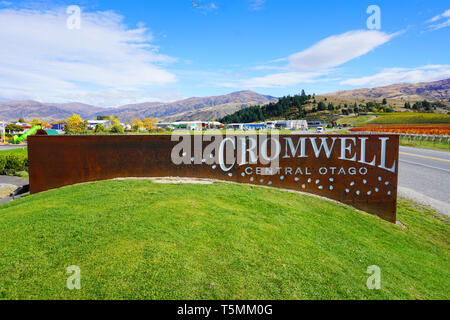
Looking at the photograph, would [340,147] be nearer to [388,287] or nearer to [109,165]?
[388,287]

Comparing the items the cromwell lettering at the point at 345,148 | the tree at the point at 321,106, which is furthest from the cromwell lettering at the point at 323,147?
the tree at the point at 321,106

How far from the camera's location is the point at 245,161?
911 centimetres

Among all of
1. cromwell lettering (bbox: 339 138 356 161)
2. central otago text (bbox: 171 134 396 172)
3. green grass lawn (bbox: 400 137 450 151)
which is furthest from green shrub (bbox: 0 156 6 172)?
green grass lawn (bbox: 400 137 450 151)

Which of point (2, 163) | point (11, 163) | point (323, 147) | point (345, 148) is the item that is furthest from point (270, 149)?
point (2, 163)

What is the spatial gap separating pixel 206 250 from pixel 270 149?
17.6ft

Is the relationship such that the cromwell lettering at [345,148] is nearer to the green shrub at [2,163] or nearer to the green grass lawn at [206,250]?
the green grass lawn at [206,250]

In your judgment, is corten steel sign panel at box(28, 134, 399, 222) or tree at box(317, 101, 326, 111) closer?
corten steel sign panel at box(28, 134, 399, 222)

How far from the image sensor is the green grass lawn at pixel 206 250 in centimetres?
333

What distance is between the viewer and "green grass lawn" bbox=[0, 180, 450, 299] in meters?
3.33

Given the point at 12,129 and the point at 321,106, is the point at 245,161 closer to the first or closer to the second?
the point at 12,129

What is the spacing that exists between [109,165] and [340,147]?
316 inches

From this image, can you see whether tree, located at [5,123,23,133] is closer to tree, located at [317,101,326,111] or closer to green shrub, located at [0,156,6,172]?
green shrub, located at [0,156,6,172]

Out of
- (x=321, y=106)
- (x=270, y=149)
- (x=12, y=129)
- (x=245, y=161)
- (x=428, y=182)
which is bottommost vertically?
(x=428, y=182)
